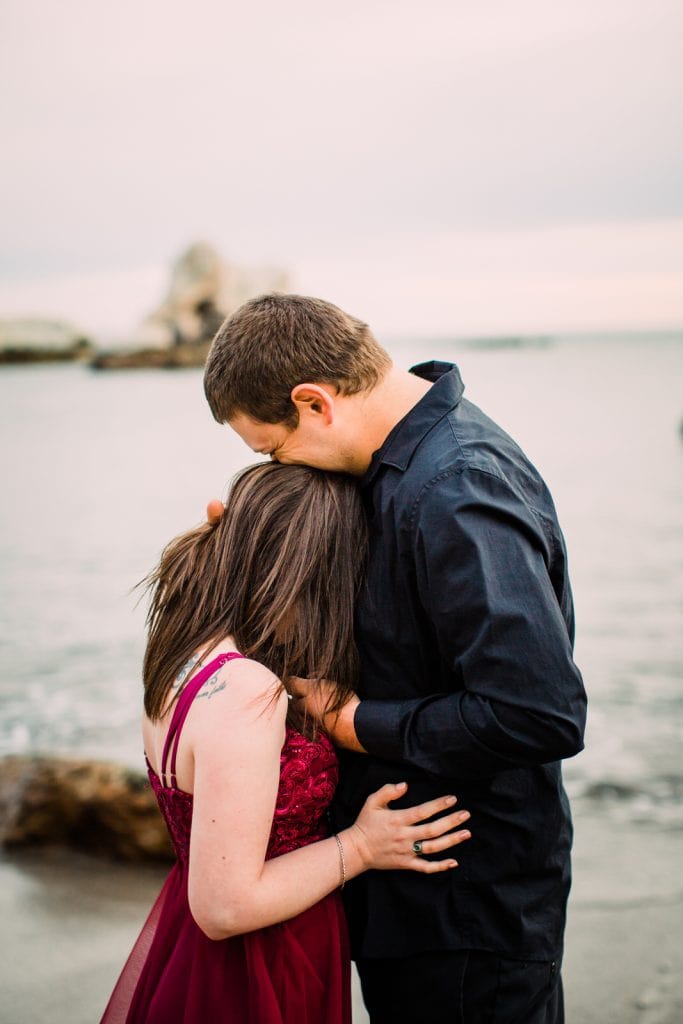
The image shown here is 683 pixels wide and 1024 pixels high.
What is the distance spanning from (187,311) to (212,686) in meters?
59.8

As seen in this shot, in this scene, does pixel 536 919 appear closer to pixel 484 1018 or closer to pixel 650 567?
pixel 484 1018

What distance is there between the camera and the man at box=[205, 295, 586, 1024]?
1.78 m

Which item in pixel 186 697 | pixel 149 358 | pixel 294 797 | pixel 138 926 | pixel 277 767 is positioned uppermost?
pixel 186 697

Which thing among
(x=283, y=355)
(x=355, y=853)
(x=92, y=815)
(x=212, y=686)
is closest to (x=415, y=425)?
(x=283, y=355)

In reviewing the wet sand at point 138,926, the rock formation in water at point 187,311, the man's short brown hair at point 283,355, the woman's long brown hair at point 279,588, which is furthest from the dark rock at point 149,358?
the woman's long brown hair at point 279,588

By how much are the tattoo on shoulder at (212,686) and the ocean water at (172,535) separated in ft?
2.06

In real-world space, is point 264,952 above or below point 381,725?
below

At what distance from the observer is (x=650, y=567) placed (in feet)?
36.4

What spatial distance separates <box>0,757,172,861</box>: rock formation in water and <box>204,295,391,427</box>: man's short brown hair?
2712 millimetres

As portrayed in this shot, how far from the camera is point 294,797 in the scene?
197cm

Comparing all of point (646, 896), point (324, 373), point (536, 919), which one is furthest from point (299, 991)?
point (646, 896)

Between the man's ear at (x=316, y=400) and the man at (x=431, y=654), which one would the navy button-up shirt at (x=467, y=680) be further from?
the man's ear at (x=316, y=400)

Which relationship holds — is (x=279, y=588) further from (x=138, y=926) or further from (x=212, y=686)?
(x=138, y=926)

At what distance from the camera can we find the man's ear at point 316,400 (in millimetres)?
2037
